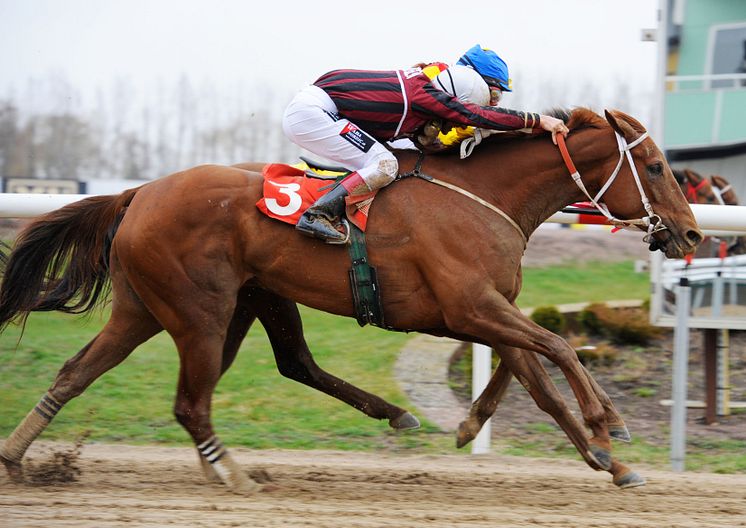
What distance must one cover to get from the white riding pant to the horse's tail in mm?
→ 1067

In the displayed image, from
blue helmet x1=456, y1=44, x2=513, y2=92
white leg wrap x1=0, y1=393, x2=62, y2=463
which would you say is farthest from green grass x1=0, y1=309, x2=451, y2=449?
blue helmet x1=456, y1=44, x2=513, y2=92

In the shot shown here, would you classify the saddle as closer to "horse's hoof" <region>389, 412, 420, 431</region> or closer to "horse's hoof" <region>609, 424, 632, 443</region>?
"horse's hoof" <region>389, 412, 420, 431</region>

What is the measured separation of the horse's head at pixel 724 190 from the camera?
912 cm

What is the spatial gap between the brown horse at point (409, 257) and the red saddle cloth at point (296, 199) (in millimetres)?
61

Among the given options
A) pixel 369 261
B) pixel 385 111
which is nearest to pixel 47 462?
pixel 369 261

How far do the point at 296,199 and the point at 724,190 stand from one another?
5656mm

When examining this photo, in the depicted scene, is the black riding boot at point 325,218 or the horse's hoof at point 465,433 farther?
the horse's hoof at point 465,433

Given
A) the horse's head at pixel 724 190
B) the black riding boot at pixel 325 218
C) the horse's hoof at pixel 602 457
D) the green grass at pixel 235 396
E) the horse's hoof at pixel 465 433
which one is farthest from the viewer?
the horse's head at pixel 724 190

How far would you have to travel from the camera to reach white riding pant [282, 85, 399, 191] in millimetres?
4707

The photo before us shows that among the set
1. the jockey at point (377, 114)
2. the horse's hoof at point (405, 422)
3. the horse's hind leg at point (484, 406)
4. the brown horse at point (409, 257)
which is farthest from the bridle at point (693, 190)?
the horse's hoof at point (405, 422)

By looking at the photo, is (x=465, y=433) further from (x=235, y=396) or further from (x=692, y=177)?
(x=692, y=177)

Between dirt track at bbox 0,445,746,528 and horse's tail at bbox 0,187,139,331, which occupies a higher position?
horse's tail at bbox 0,187,139,331

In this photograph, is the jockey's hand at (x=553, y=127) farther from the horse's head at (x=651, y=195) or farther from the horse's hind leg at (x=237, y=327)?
the horse's hind leg at (x=237, y=327)

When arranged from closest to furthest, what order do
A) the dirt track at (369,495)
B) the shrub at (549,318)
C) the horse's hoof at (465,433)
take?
the dirt track at (369,495) < the horse's hoof at (465,433) < the shrub at (549,318)
